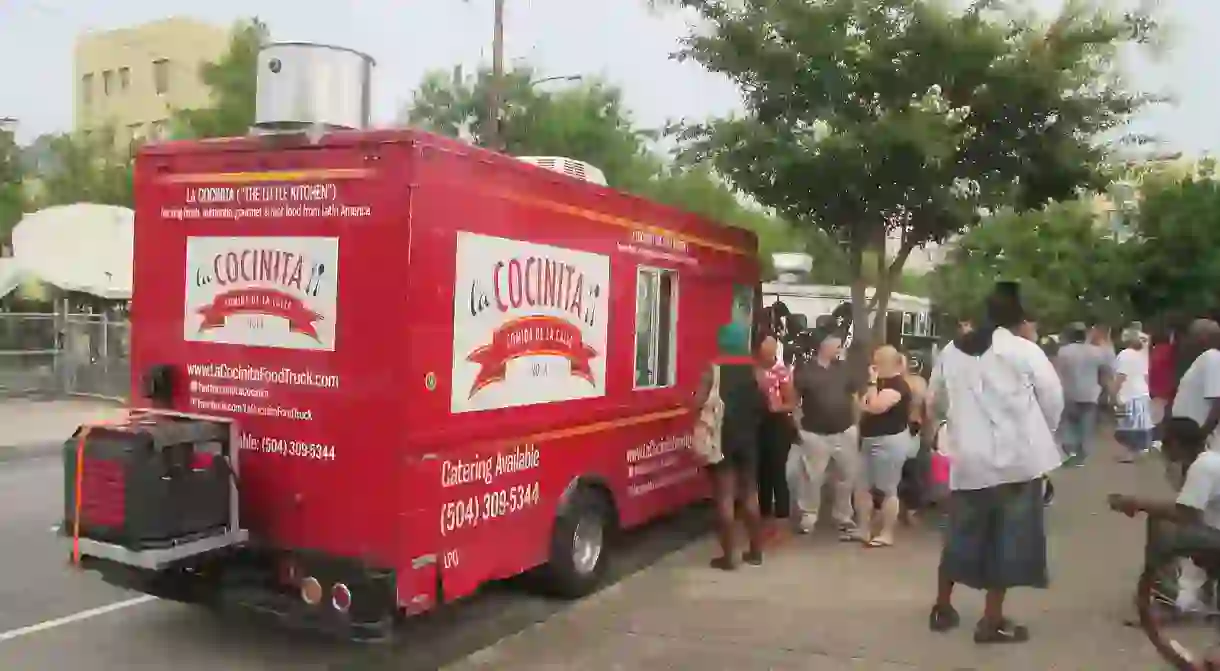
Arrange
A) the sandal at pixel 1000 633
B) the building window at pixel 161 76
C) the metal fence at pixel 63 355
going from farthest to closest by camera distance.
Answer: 1. the building window at pixel 161 76
2. the metal fence at pixel 63 355
3. the sandal at pixel 1000 633

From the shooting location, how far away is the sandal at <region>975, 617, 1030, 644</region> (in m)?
6.04

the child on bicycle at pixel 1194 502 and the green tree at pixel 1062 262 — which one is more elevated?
the green tree at pixel 1062 262

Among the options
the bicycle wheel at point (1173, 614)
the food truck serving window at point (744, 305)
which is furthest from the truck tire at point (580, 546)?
the bicycle wheel at point (1173, 614)

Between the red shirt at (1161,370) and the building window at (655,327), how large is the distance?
5.78 meters

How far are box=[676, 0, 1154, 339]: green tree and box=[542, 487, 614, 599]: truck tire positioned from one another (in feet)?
12.6

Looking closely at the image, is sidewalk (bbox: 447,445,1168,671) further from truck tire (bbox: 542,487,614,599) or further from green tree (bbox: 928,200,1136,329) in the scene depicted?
green tree (bbox: 928,200,1136,329)

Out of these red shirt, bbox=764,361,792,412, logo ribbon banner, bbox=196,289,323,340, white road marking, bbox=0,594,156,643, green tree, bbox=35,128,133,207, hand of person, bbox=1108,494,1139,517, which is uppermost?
green tree, bbox=35,128,133,207

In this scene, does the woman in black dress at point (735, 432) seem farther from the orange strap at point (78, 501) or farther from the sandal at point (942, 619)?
the orange strap at point (78, 501)

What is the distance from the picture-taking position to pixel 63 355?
20297mm

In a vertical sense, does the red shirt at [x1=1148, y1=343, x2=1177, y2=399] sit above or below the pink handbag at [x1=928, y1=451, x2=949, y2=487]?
above

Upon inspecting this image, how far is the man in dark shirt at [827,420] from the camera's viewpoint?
851cm

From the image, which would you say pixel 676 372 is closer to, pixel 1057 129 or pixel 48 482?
pixel 1057 129

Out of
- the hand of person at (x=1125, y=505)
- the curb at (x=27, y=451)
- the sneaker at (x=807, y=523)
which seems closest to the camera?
the hand of person at (x=1125, y=505)

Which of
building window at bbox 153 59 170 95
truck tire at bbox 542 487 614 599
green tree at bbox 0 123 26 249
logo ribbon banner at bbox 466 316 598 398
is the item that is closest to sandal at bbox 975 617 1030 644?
truck tire at bbox 542 487 614 599
